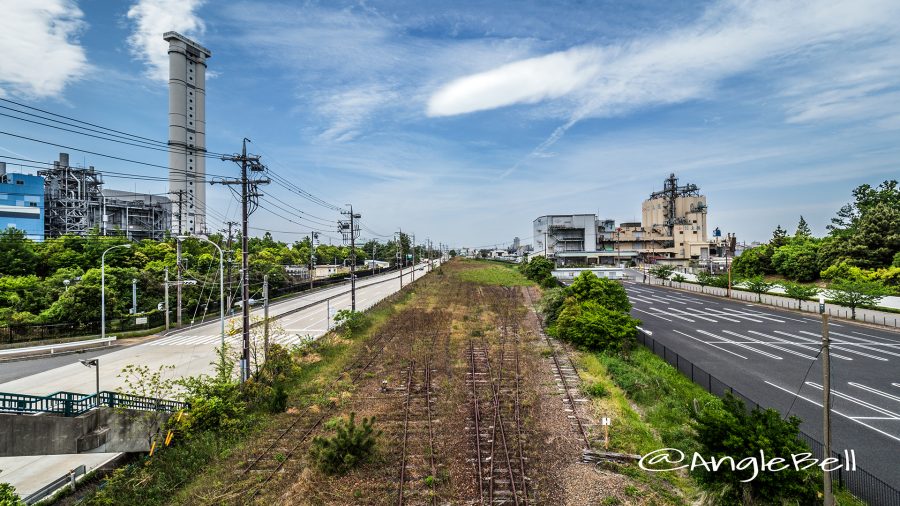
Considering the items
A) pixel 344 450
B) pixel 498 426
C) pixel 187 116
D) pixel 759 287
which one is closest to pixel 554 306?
pixel 498 426

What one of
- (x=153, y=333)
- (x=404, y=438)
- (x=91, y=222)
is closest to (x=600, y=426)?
(x=404, y=438)

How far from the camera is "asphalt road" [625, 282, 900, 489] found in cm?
1581

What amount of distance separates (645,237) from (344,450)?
119m

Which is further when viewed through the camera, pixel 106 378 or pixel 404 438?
pixel 106 378

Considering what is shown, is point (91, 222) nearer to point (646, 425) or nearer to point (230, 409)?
point (230, 409)

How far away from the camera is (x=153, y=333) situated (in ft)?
121

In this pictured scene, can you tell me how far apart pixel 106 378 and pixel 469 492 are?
23127 mm

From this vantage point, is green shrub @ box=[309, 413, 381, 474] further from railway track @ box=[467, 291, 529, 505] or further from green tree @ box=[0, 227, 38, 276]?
green tree @ box=[0, 227, 38, 276]

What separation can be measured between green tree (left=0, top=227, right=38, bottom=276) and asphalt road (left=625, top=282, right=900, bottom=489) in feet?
203

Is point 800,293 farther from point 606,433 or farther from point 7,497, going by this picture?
point 7,497

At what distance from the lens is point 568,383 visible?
2175 centimetres

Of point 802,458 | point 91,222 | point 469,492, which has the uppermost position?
point 91,222

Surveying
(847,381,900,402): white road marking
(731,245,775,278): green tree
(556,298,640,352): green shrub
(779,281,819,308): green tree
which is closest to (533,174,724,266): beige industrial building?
(731,245,775,278): green tree

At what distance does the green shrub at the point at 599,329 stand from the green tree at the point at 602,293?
194 cm
